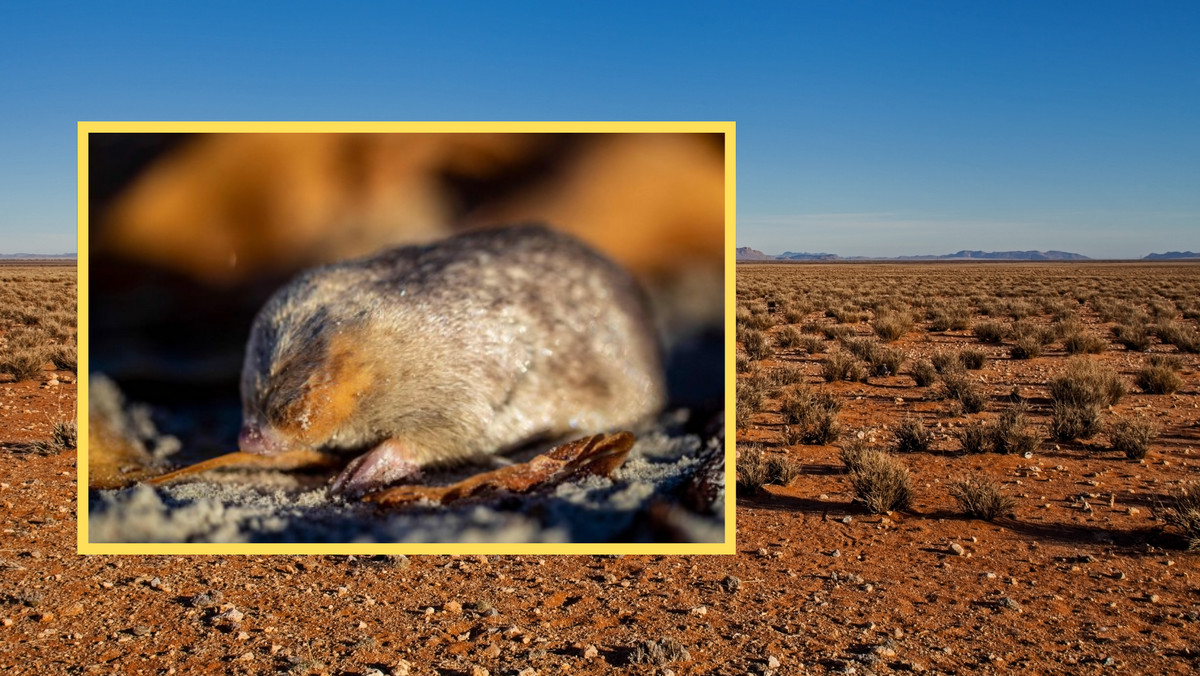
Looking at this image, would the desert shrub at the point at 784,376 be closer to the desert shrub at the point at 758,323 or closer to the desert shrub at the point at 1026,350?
the desert shrub at the point at 1026,350

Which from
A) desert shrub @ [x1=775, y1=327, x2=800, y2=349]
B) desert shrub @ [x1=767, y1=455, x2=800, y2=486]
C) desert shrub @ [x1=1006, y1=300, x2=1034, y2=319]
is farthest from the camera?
desert shrub @ [x1=1006, y1=300, x2=1034, y2=319]

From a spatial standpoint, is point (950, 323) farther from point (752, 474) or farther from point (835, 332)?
point (752, 474)

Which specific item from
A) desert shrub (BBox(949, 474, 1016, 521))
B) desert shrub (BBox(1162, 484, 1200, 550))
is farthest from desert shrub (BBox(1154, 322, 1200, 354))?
desert shrub (BBox(949, 474, 1016, 521))

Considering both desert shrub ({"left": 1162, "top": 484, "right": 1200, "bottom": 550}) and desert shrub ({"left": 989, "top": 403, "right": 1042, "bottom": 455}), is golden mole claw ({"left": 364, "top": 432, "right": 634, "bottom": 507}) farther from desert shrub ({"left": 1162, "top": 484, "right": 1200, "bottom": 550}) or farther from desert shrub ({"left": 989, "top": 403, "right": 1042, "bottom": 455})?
desert shrub ({"left": 989, "top": 403, "right": 1042, "bottom": 455})

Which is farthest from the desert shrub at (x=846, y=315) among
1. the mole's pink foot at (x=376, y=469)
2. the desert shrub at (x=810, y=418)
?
the mole's pink foot at (x=376, y=469)

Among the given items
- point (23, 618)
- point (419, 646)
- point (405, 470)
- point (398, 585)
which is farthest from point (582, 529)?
point (23, 618)

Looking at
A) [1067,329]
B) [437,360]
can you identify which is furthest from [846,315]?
[437,360]

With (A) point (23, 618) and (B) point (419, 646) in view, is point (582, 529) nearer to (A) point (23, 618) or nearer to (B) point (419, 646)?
(B) point (419, 646)
